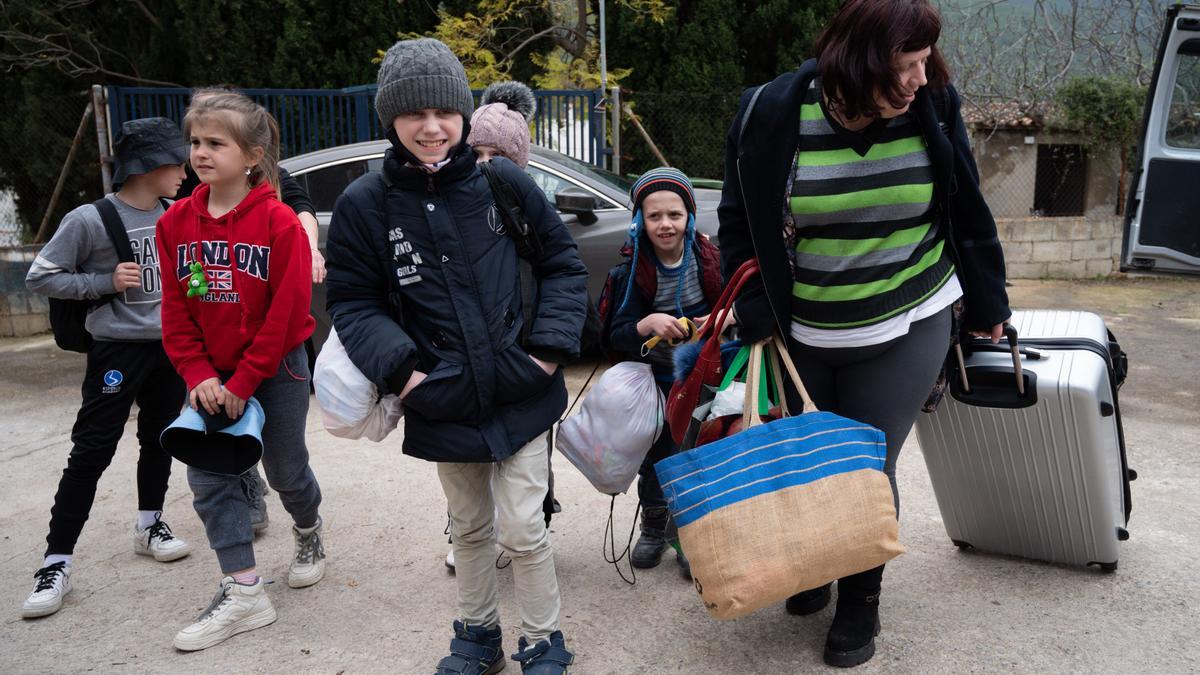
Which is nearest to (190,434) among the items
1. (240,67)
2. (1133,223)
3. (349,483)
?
(349,483)

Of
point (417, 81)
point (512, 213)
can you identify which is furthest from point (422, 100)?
point (512, 213)

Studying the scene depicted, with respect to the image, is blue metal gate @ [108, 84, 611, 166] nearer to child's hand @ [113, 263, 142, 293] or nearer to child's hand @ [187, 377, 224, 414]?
child's hand @ [113, 263, 142, 293]

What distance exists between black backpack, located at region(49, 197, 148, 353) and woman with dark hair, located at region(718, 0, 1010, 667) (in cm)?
217

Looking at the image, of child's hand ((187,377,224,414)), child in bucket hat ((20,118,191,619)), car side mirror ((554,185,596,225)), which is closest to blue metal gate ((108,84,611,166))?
car side mirror ((554,185,596,225))

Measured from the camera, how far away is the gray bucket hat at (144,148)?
337 cm

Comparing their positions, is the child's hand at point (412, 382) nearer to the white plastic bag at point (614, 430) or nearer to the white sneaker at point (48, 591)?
the white plastic bag at point (614, 430)

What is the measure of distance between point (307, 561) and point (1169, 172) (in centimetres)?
596

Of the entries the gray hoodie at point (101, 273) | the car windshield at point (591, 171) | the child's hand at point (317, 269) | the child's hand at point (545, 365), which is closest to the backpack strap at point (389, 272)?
the child's hand at point (545, 365)

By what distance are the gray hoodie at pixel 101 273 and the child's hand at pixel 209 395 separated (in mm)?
648

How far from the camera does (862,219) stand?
7.97ft

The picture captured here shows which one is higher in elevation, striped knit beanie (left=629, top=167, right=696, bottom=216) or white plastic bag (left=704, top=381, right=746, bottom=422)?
striped knit beanie (left=629, top=167, right=696, bottom=216)

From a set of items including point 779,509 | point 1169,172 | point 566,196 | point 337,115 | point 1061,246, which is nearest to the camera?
point 779,509

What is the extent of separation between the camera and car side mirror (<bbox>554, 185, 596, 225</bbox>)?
6000 mm

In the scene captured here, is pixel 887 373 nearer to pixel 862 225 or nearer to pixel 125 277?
pixel 862 225
